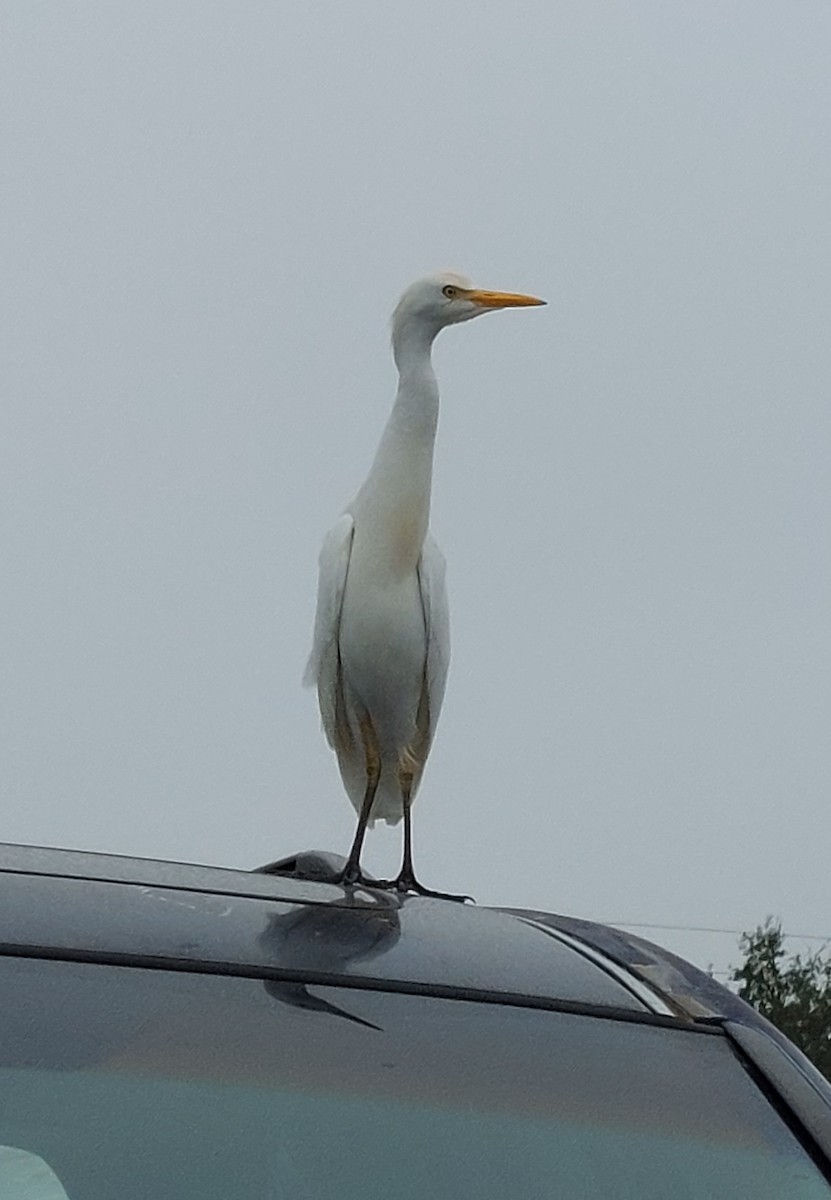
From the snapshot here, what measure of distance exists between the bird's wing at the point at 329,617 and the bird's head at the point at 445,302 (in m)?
0.75

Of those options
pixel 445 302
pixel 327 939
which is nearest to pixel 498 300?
pixel 445 302

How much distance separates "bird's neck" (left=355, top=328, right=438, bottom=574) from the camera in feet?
20.2

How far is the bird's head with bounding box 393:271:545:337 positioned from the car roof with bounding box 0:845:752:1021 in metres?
4.83

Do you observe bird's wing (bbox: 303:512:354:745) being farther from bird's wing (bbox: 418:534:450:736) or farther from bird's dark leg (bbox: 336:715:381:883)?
bird's wing (bbox: 418:534:450:736)

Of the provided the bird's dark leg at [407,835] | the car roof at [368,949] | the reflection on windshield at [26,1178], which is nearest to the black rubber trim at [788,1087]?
the car roof at [368,949]

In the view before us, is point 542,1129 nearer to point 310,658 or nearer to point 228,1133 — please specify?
point 228,1133

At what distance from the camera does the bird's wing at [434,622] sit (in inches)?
245

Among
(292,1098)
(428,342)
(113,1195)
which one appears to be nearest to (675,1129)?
(292,1098)

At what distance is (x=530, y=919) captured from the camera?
198cm

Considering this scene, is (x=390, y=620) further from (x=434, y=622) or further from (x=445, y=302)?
(x=445, y=302)

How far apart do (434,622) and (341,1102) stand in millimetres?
4698

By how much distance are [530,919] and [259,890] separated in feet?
0.94

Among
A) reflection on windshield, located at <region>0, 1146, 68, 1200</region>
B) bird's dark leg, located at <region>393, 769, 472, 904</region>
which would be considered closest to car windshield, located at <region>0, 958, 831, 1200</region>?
reflection on windshield, located at <region>0, 1146, 68, 1200</region>

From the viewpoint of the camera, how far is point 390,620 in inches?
241
